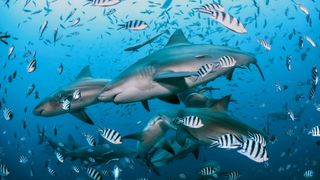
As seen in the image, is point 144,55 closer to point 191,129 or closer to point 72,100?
point 72,100

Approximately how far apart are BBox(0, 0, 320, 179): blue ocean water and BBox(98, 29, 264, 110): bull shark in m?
7.54

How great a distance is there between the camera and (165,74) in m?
4.61

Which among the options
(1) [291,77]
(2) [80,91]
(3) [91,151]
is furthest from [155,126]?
(1) [291,77]

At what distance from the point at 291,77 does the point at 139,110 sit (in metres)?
43.5

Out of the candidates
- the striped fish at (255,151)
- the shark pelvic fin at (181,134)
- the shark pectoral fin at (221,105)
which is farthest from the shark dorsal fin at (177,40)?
the striped fish at (255,151)

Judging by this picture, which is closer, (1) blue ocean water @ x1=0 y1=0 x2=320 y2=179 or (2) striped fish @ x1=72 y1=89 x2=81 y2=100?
(2) striped fish @ x1=72 y1=89 x2=81 y2=100

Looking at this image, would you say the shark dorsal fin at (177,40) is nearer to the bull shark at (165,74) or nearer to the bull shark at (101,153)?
the bull shark at (165,74)

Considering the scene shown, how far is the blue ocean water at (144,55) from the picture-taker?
25188 millimetres

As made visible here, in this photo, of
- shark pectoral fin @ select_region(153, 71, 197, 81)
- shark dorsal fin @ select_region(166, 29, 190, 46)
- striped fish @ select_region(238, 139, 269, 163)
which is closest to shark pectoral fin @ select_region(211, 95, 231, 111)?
shark dorsal fin @ select_region(166, 29, 190, 46)

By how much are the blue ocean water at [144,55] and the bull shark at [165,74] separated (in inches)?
297

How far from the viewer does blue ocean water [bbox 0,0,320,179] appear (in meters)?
25.2

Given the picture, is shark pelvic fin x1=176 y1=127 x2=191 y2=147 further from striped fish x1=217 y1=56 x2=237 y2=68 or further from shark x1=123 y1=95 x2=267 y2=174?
striped fish x1=217 y1=56 x2=237 y2=68

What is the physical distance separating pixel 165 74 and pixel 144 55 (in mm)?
54940

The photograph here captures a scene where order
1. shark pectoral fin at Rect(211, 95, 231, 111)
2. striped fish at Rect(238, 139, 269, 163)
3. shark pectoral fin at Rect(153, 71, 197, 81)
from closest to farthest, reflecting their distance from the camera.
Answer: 1. striped fish at Rect(238, 139, 269, 163)
2. shark pectoral fin at Rect(153, 71, 197, 81)
3. shark pectoral fin at Rect(211, 95, 231, 111)
